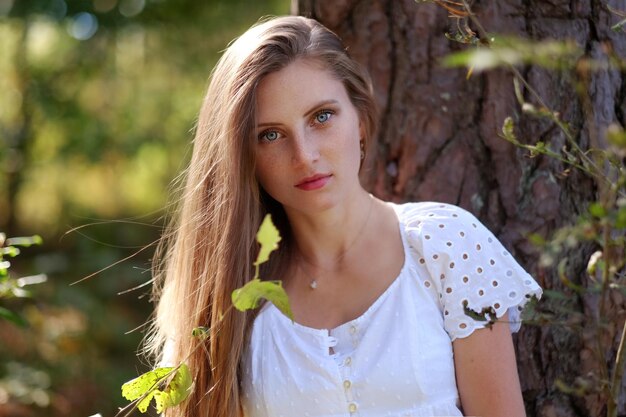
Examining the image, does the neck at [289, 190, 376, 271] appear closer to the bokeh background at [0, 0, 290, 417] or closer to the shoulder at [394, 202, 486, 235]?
the shoulder at [394, 202, 486, 235]

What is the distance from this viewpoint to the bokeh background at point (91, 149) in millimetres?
5371

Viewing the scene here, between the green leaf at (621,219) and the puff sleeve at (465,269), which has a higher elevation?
the green leaf at (621,219)

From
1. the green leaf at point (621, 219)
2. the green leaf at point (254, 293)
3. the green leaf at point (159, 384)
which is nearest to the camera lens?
the green leaf at point (621, 219)

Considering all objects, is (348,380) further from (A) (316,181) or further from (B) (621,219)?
(B) (621,219)

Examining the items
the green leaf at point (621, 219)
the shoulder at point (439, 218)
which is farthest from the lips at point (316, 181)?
the green leaf at point (621, 219)

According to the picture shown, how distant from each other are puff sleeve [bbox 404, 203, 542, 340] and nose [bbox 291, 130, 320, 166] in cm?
31

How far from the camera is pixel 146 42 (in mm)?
7133

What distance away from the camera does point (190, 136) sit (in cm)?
638

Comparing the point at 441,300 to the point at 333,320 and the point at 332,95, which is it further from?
the point at 332,95

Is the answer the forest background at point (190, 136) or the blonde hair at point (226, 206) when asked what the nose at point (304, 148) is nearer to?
the blonde hair at point (226, 206)

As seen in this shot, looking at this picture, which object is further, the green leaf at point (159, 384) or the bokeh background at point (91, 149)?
the bokeh background at point (91, 149)

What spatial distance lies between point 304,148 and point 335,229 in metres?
0.31

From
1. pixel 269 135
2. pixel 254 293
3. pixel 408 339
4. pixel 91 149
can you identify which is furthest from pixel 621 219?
pixel 91 149

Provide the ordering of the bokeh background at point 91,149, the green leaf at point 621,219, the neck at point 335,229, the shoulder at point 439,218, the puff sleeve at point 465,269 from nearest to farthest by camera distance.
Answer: the green leaf at point 621,219, the puff sleeve at point 465,269, the shoulder at point 439,218, the neck at point 335,229, the bokeh background at point 91,149
